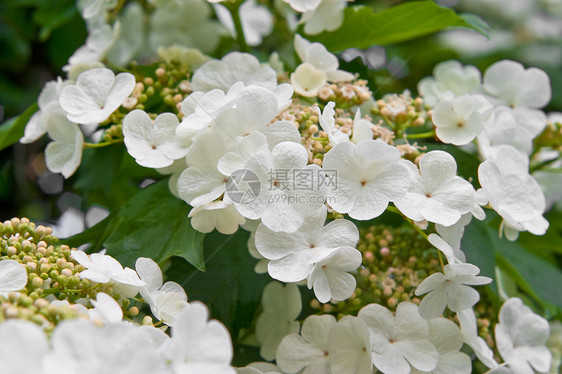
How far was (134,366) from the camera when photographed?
1.66 ft

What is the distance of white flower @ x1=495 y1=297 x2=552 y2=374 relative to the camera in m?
0.90

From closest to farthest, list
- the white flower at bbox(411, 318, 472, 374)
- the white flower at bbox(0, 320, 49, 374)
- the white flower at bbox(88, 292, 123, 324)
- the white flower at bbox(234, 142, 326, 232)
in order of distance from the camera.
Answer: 1. the white flower at bbox(0, 320, 49, 374)
2. the white flower at bbox(88, 292, 123, 324)
3. the white flower at bbox(234, 142, 326, 232)
4. the white flower at bbox(411, 318, 472, 374)

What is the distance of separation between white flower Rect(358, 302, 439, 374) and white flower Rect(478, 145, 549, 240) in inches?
7.4

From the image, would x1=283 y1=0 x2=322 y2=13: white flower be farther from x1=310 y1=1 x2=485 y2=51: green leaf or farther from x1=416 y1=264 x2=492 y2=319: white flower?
x1=416 y1=264 x2=492 y2=319: white flower

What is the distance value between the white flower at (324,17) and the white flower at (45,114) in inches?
17.6

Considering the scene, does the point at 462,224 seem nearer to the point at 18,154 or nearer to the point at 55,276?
→ the point at 55,276

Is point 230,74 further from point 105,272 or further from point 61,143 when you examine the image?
point 105,272

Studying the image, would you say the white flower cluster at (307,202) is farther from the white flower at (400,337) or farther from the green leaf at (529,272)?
the green leaf at (529,272)

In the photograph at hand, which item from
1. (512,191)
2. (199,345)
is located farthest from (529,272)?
(199,345)

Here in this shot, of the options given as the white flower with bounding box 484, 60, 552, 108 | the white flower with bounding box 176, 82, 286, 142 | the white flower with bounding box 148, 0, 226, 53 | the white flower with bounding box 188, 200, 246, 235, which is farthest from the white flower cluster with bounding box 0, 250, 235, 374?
the white flower with bounding box 484, 60, 552, 108

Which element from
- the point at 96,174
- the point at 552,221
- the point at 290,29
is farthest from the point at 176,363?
the point at 552,221

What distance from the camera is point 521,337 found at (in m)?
0.93

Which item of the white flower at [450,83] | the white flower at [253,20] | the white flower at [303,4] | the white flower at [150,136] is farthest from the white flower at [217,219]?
the white flower at [253,20]

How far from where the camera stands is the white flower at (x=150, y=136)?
32.5 inches
